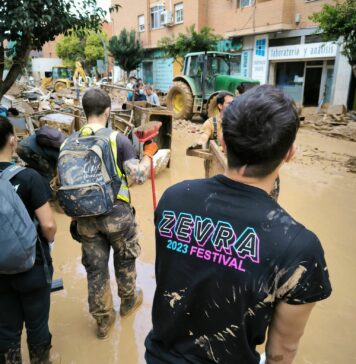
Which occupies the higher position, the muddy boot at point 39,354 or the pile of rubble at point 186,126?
the muddy boot at point 39,354

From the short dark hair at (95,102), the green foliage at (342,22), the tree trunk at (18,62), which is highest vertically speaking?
the green foliage at (342,22)

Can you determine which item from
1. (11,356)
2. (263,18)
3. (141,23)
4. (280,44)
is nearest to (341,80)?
(280,44)

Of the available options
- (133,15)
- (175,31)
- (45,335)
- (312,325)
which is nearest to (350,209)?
(312,325)

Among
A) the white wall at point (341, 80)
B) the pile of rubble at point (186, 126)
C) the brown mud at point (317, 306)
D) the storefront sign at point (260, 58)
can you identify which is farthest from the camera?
the storefront sign at point (260, 58)

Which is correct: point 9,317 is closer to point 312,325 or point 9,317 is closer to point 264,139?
point 264,139

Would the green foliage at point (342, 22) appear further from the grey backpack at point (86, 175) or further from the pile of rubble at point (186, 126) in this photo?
the grey backpack at point (86, 175)

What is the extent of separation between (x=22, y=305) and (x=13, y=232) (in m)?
0.53

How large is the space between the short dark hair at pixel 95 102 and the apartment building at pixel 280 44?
10.3 m

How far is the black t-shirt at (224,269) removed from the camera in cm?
84

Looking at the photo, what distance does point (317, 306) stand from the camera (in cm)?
280

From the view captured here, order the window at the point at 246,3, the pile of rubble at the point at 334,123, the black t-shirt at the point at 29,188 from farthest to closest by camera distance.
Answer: the window at the point at 246,3, the pile of rubble at the point at 334,123, the black t-shirt at the point at 29,188

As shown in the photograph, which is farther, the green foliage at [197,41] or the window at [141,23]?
the window at [141,23]

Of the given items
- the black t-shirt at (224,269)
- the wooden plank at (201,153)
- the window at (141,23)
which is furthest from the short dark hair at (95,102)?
the window at (141,23)

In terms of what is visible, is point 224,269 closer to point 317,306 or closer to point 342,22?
point 317,306
